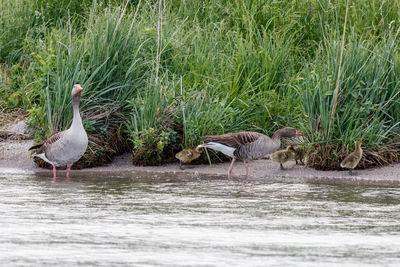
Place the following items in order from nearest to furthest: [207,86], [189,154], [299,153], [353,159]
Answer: [353,159]
[189,154]
[299,153]
[207,86]

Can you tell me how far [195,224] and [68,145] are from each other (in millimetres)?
4065

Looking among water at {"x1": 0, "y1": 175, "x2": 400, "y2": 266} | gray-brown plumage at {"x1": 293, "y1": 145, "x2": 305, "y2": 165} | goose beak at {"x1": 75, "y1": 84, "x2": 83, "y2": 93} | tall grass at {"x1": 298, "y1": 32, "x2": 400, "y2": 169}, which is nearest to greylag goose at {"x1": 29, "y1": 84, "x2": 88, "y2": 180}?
goose beak at {"x1": 75, "y1": 84, "x2": 83, "y2": 93}

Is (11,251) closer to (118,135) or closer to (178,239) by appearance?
(178,239)

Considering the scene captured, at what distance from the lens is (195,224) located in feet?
25.9

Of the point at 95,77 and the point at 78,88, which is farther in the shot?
the point at 95,77

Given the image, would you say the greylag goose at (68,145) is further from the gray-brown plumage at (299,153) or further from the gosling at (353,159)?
the gosling at (353,159)

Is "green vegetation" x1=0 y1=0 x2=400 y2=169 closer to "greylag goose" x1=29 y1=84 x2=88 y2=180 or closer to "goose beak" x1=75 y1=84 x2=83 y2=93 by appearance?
"greylag goose" x1=29 y1=84 x2=88 y2=180

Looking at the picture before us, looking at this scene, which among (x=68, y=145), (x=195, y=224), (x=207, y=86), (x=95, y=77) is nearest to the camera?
(x=195, y=224)

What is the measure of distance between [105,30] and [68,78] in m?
1.02

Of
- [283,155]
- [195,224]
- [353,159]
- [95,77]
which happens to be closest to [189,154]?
[283,155]

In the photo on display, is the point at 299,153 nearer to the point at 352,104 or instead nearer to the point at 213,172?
the point at 352,104

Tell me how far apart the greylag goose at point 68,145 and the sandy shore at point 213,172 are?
298 mm

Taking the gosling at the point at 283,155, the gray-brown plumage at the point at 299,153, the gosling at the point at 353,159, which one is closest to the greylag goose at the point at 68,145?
the gosling at the point at 283,155

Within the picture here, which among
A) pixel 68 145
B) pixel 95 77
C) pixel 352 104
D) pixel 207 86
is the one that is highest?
pixel 95 77
